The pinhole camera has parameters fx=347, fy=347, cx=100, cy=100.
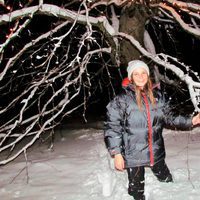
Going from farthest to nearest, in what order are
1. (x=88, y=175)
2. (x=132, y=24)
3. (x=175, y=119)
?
(x=132, y=24) → (x=88, y=175) → (x=175, y=119)

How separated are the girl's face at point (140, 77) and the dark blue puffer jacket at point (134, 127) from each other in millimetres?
108

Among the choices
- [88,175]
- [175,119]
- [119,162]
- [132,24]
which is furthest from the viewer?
[132,24]

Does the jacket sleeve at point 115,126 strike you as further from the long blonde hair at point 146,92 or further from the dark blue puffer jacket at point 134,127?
the long blonde hair at point 146,92

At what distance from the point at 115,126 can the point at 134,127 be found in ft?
0.70

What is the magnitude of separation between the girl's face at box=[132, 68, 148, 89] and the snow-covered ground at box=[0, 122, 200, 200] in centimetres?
106

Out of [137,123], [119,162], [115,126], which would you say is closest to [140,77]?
[137,123]

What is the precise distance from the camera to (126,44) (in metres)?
5.59

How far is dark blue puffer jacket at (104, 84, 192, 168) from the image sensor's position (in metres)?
3.87

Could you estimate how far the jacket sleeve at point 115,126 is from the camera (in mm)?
3873

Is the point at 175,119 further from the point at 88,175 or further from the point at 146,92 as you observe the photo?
the point at 88,175

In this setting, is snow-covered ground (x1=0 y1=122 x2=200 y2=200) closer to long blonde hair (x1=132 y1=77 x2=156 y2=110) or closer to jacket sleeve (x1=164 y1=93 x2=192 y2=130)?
jacket sleeve (x1=164 y1=93 x2=192 y2=130)

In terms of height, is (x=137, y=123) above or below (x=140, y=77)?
below

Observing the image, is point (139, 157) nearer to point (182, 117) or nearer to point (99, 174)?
point (182, 117)

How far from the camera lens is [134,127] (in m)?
3.88
